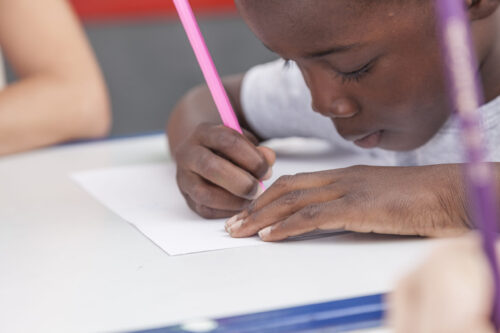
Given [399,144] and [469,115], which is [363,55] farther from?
[469,115]

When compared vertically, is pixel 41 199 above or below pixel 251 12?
below

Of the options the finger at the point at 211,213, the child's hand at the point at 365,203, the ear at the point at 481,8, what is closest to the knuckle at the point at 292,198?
the child's hand at the point at 365,203

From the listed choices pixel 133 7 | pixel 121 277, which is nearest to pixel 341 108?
pixel 121 277

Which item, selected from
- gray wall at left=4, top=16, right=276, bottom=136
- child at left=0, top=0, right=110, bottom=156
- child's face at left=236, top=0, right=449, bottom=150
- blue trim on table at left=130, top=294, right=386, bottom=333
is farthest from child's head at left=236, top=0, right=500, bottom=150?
gray wall at left=4, top=16, right=276, bottom=136

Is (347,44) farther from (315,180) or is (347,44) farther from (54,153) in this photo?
(54,153)

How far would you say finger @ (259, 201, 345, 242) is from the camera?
1.74ft

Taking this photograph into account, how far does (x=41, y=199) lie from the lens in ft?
2.45

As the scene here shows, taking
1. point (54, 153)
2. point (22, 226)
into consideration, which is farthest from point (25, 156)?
point (22, 226)

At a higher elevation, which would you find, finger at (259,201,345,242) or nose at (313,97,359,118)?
nose at (313,97,359,118)

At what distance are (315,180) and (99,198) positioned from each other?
10.7 inches

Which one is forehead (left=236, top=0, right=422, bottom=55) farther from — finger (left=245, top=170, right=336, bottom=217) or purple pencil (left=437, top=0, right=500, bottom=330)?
purple pencil (left=437, top=0, right=500, bottom=330)

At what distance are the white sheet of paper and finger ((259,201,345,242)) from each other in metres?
0.02

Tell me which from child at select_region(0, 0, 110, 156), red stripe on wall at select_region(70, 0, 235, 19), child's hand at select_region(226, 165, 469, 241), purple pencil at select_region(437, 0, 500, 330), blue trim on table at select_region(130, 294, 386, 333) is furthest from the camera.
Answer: red stripe on wall at select_region(70, 0, 235, 19)

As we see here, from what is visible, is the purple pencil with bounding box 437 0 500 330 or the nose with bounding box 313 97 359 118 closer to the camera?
the purple pencil with bounding box 437 0 500 330
